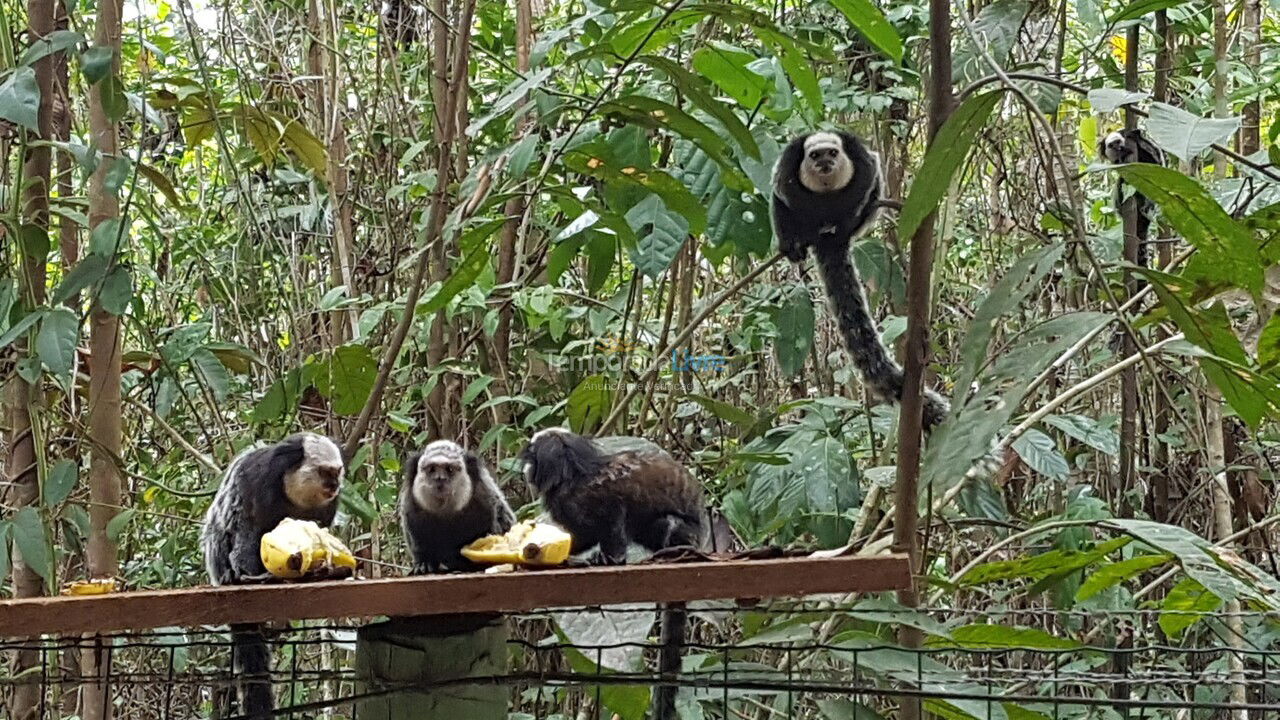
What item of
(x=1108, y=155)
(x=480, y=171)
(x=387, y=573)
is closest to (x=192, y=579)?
(x=387, y=573)

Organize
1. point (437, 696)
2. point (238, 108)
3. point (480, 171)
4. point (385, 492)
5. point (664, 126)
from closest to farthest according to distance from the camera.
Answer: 1. point (437, 696)
2. point (664, 126)
3. point (480, 171)
4. point (238, 108)
5. point (385, 492)

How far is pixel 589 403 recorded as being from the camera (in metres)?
2.76

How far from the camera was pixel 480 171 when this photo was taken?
201 centimetres

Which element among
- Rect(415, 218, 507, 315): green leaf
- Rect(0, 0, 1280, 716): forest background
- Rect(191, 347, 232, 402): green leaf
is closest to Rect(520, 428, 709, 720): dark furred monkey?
Rect(0, 0, 1280, 716): forest background

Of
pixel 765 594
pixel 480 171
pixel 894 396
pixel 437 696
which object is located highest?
pixel 480 171

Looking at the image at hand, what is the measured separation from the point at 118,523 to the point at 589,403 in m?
0.98

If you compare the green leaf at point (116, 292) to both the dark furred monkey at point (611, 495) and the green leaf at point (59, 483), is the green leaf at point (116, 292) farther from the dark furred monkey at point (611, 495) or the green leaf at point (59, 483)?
the dark furred monkey at point (611, 495)

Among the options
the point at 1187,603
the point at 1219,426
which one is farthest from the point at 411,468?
the point at 1219,426

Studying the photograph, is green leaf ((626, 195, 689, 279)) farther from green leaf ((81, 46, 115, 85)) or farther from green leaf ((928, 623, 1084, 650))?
green leaf ((81, 46, 115, 85))

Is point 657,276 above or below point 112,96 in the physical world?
below

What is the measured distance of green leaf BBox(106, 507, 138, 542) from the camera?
7.23 ft

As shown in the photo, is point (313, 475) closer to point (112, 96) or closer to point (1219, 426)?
point (112, 96)

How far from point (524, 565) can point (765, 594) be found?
30cm

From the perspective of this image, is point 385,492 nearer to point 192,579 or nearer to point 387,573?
point 387,573
